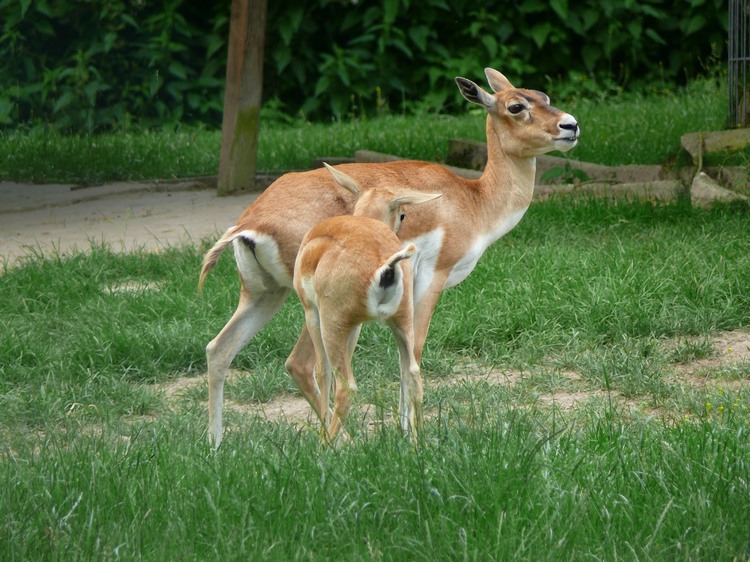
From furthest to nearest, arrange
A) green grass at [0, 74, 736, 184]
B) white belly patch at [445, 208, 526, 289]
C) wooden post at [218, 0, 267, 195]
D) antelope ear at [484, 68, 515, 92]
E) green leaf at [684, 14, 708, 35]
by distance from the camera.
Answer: green leaf at [684, 14, 708, 35], green grass at [0, 74, 736, 184], wooden post at [218, 0, 267, 195], antelope ear at [484, 68, 515, 92], white belly patch at [445, 208, 526, 289]

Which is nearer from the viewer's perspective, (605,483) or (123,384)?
(605,483)

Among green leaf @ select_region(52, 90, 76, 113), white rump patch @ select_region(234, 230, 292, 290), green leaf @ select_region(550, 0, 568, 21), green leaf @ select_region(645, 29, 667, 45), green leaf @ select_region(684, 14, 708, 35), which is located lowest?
green leaf @ select_region(52, 90, 76, 113)

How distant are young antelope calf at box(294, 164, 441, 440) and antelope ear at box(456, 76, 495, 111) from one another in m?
0.84

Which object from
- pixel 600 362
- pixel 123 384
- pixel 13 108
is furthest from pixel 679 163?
pixel 13 108

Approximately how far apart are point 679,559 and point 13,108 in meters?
13.2

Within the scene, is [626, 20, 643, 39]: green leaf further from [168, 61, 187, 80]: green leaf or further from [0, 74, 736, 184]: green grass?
[168, 61, 187, 80]: green leaf

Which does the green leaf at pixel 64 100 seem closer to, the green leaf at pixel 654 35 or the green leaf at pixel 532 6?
the green leaf at pixel 532 6

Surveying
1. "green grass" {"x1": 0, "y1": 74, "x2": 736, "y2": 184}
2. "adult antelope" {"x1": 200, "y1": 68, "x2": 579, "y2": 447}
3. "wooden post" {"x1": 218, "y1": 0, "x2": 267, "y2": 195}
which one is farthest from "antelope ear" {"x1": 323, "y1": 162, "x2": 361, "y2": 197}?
"green grass" {"x1": 0, "y1": 74, "x2": 736, "y2": 184}

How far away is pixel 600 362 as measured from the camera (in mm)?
5172

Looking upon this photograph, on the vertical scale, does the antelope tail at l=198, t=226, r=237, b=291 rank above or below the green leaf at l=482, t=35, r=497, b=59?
below

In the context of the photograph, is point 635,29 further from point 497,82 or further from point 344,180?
point 344,180

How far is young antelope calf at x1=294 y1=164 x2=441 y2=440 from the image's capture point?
3664 mm

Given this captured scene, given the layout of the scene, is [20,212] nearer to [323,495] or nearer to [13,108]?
[13,108]

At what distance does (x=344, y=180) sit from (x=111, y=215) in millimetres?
5322
